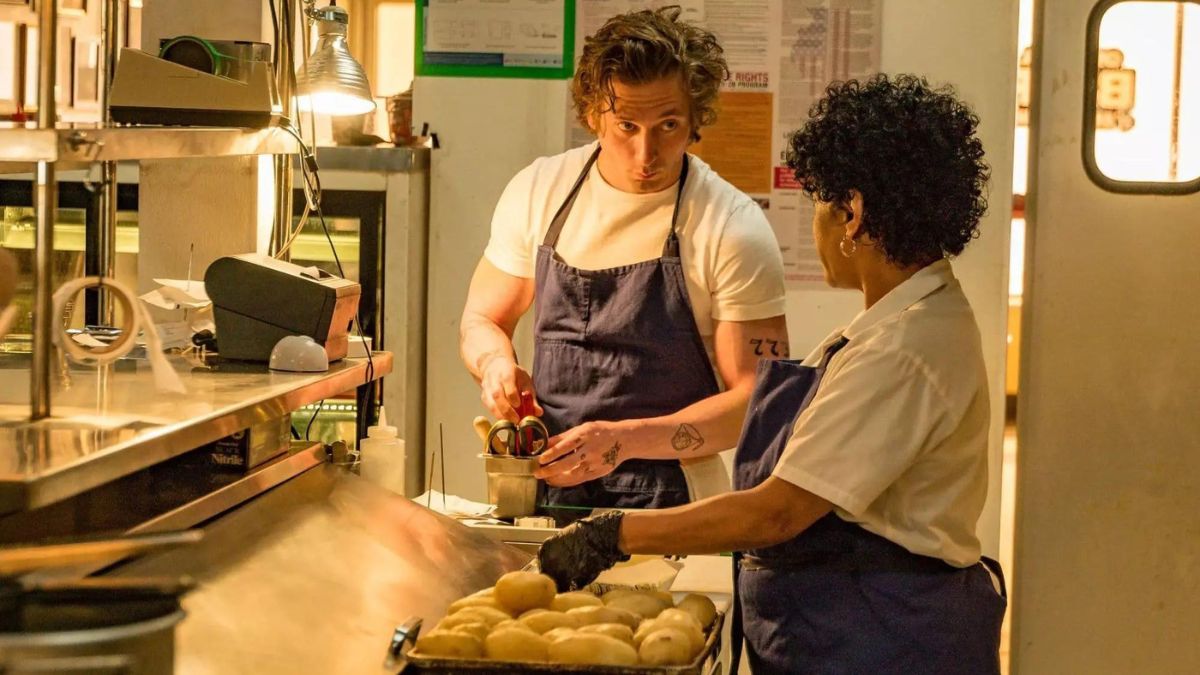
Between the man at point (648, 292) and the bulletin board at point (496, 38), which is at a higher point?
the bulletin board at point (496, 38)

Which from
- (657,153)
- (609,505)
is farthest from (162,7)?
(609,505)

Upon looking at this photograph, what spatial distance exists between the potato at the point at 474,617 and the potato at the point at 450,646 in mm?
47

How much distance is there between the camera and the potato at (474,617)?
5.75 ft

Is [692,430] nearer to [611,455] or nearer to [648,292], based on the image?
[611,455]

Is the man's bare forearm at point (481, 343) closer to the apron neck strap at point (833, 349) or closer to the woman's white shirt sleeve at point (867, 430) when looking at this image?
the apron neck strap at point (833, 349)

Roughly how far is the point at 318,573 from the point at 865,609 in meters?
0.74

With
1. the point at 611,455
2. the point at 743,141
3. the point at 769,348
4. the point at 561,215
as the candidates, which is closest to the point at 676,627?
the point at 611,455

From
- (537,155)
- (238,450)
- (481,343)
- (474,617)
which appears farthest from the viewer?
(537,155)

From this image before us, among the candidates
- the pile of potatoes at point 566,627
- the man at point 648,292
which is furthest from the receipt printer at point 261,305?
the pile of potatoes at point 566,627

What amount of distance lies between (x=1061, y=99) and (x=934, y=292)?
1713 millimetres

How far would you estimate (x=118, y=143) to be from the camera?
1.71 m

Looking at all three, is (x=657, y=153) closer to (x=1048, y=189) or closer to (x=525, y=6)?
(x=1048, y=189)

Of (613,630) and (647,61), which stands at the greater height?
(647,61)

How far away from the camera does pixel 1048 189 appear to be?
3545 millimetres
